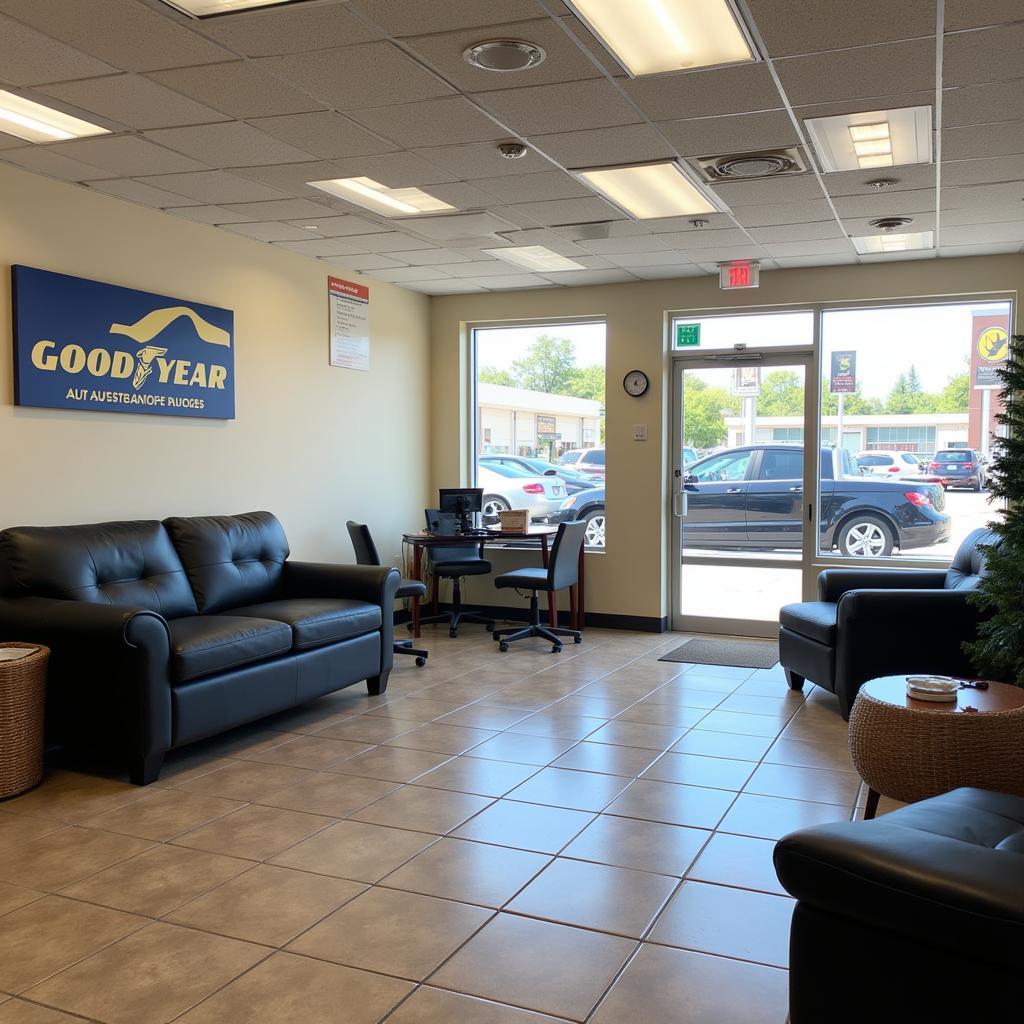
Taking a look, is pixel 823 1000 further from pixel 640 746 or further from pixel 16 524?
pixel 16 524

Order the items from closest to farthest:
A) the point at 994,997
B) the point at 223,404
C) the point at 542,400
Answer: the point at 994,997
the point at 223,404
the point at 542,400

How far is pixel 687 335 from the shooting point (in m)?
7.59

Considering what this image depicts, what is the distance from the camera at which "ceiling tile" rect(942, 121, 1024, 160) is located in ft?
13.1

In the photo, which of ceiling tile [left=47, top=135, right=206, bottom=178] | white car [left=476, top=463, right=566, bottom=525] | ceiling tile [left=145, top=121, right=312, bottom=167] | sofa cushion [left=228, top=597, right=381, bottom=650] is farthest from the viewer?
white car [left=476, top=463, right=566, bottom=525]

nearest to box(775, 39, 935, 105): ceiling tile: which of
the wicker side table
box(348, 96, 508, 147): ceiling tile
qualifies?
box(348, 96, 508, 147): ceiling tile

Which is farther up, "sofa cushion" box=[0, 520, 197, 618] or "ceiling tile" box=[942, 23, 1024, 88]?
"ceiling tile" box=[942, 23, 1024, 88]

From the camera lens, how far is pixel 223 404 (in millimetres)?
5871

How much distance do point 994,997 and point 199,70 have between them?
3531 mm

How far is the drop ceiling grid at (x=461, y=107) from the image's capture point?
10.0 ft

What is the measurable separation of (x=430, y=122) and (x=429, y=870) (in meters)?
2.83

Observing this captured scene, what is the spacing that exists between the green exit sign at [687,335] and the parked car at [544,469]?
1.29 metres

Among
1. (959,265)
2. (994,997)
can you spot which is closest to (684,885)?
(994,997)

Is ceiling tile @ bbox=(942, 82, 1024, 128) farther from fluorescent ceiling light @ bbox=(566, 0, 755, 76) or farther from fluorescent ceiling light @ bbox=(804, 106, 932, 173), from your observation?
fluorescent ceiling light @ bbox=(566, 0, 755, 76)

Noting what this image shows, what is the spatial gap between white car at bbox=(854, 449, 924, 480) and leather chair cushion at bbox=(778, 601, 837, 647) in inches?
67.2
